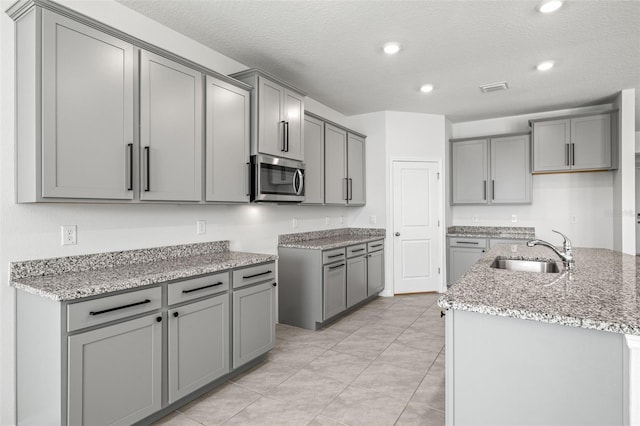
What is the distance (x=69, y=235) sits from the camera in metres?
2.20

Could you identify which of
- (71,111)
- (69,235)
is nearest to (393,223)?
(69,235)

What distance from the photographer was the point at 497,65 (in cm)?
362

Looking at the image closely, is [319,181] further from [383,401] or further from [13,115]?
[13,115]

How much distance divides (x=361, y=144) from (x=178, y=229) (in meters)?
3.23

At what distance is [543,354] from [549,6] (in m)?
2.50

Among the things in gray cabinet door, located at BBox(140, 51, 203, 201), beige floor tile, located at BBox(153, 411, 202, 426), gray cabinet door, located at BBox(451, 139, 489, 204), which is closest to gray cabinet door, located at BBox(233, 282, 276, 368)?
beige floor tile, located at BBox(153, 411, 202, 426)

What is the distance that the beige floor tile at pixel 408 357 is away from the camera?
116 inches

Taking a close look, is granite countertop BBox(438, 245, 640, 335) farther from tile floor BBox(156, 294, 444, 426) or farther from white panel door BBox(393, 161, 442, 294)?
white panel door BBox(393, 161, 442, 294)

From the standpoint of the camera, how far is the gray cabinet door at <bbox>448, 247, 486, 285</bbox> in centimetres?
541

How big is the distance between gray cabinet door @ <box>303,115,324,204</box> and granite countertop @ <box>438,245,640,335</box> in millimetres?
2299

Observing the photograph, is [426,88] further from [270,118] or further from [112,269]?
[112,269]

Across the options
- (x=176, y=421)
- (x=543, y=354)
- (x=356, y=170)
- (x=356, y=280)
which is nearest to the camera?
(x=543, y=354)

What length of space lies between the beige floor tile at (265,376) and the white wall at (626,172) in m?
4.38

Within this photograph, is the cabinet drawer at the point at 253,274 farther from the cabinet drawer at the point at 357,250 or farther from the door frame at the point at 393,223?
the door frame at the point at 393,223
